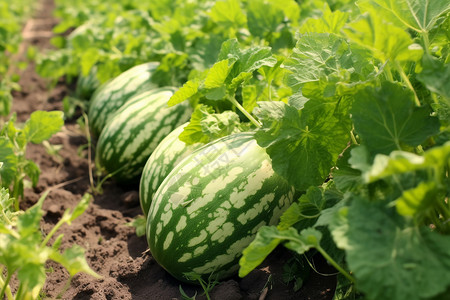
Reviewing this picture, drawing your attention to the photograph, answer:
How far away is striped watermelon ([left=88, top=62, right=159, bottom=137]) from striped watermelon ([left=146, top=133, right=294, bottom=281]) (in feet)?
5.71

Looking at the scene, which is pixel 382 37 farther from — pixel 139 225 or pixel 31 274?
pixel 139 225

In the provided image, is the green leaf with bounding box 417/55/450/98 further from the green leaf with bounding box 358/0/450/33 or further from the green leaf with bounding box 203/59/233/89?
the green leaf with bounding box 203/59/233/89

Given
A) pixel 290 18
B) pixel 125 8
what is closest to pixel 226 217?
pixel 290 18

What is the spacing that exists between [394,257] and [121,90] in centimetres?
313

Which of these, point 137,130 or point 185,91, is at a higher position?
point 185,91

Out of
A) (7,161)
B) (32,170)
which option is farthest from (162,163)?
(32,170)

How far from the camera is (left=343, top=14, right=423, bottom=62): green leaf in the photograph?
Result: 1906 millimetres

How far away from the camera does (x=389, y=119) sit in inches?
80.4

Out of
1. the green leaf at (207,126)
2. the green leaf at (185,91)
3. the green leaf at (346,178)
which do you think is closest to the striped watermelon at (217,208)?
the green leaf at (207,126)

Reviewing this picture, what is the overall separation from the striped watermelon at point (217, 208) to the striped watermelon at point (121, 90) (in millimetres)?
1741

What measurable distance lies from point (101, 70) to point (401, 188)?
3.55 meters

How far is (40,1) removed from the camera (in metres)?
14.8

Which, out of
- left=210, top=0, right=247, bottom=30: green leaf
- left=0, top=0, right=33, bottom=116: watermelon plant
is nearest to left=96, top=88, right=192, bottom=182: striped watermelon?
left=210, top=0, right=247, bottom=30: green leaf

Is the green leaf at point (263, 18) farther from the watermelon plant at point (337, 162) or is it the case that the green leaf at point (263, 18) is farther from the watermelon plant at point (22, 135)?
the watermelon plant at point (22, 135)
